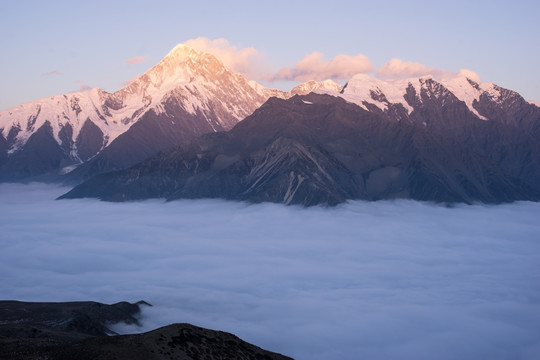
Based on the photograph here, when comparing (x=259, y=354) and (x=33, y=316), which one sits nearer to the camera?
(x=259, y=354)

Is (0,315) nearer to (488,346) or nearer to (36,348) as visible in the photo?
(36,348)

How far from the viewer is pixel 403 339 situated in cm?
19300

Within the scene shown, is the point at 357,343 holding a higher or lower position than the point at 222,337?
lower

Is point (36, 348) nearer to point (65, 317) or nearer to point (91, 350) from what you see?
point (91, 350)

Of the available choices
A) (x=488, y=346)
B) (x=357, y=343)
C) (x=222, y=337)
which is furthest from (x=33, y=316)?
(x=488, y=346)

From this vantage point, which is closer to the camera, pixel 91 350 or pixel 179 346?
pixel 91 350

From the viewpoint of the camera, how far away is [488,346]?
620 feet

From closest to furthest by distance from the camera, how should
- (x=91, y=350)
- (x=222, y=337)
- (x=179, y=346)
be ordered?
(x=91, y=350), (x=179, y=346), (x=222, y=337)

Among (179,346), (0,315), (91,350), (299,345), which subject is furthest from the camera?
(299,345)

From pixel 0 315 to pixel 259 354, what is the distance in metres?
67.8

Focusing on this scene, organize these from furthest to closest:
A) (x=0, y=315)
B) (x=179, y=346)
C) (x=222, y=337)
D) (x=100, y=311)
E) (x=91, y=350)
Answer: (x=100, y=311), (x=0, y=315), (x=222, y=337), (x=179, y=346), (x=91, y=350)

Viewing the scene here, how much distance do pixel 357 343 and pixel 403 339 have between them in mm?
13509

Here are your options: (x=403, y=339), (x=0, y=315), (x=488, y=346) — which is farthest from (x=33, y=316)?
(x=488, y=346)

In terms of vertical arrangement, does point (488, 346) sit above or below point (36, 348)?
below
